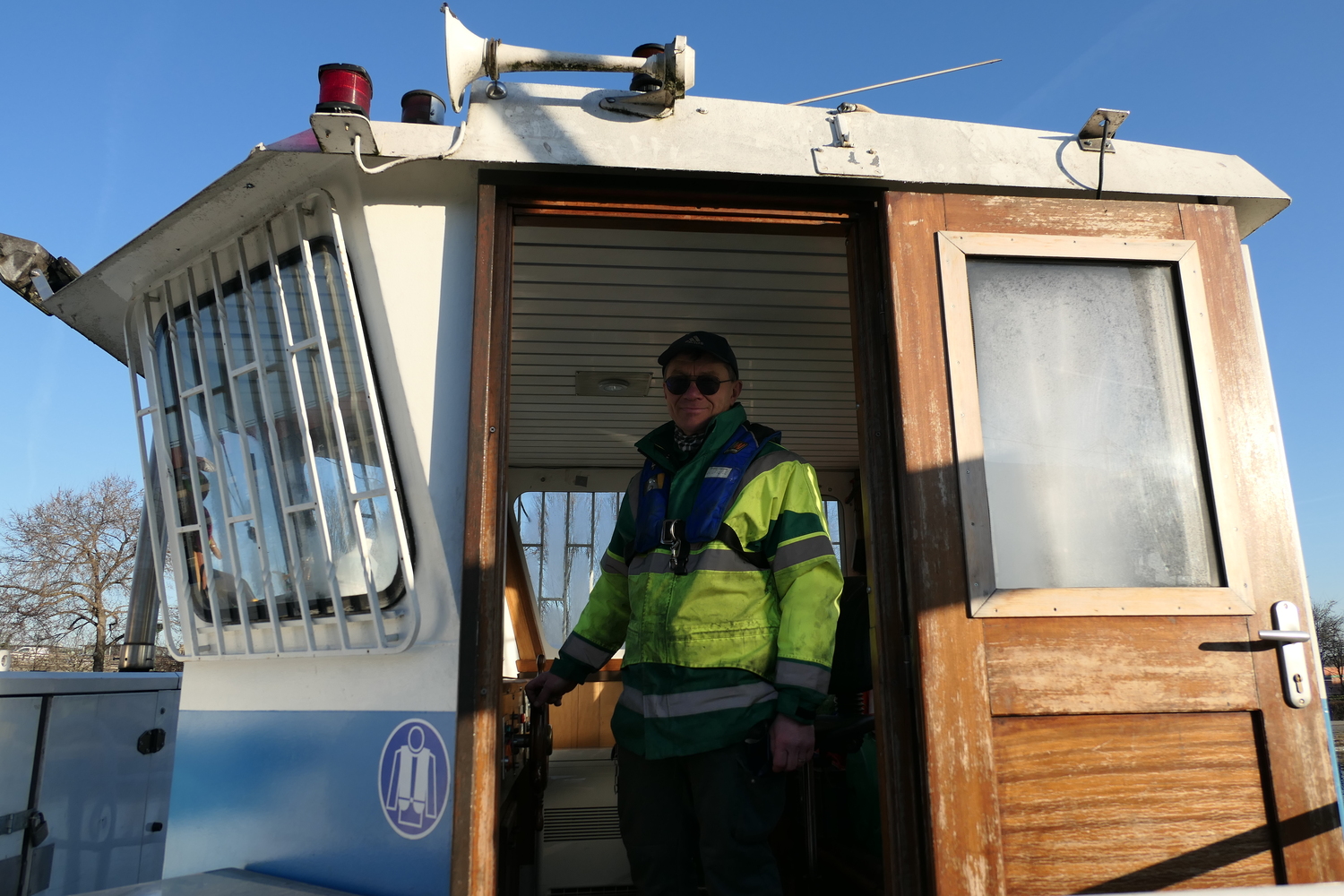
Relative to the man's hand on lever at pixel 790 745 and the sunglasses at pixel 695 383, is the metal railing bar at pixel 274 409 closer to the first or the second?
the sunglasses at pixel 695 383

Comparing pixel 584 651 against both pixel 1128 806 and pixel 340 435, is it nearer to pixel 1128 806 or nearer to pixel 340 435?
pixel 340 435

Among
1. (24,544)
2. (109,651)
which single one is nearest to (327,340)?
(109,651)

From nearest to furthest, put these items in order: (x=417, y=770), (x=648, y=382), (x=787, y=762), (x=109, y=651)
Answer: (x=787, y=762) < (x=417, y=770) < (x=648, y=382) < (x=109, y=651)

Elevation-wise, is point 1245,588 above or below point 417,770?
above

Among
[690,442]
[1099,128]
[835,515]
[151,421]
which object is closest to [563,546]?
[835,515]

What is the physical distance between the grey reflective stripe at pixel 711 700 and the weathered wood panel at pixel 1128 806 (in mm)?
608

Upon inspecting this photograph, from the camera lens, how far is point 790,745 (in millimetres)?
1962

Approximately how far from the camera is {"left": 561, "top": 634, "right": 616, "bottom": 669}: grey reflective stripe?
7.98 feet

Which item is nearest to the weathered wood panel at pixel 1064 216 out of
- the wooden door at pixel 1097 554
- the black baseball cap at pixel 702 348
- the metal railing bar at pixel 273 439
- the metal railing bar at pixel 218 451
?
the wooden door at pixel 1097 554

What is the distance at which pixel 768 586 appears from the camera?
221 cm

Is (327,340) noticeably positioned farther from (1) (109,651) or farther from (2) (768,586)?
(1) (109,651)

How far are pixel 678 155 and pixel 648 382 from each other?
86.3 inches

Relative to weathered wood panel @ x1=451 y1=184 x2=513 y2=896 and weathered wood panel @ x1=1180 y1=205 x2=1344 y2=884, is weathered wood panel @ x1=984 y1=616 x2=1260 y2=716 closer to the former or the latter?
weathered wood panel @ x1=1180 y1=205 x2=1344 y2=884

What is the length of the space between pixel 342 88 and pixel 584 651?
1.68 meters
